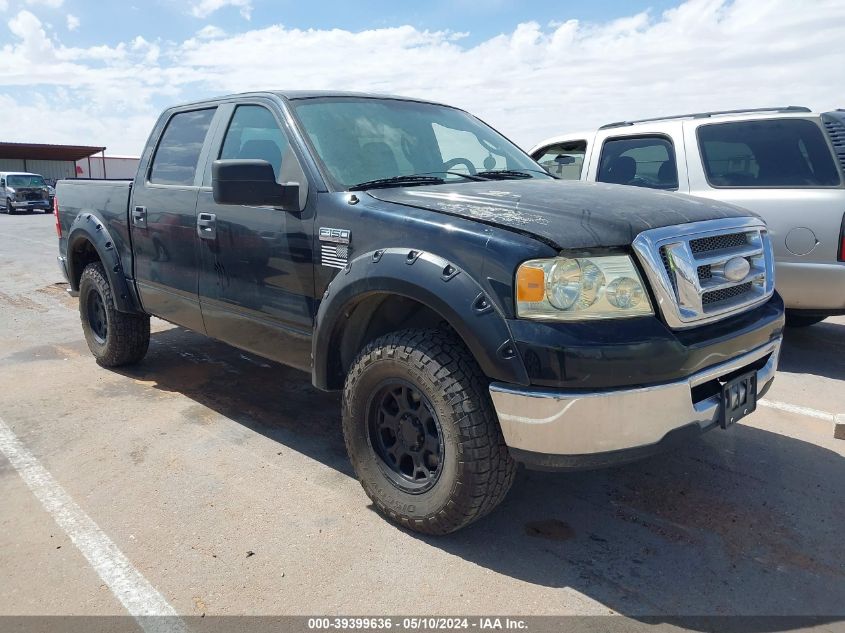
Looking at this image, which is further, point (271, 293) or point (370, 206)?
point (271, 293)

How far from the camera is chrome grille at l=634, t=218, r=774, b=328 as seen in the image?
2.47 metres

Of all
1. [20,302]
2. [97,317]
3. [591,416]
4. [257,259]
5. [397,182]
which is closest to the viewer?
[591,416]

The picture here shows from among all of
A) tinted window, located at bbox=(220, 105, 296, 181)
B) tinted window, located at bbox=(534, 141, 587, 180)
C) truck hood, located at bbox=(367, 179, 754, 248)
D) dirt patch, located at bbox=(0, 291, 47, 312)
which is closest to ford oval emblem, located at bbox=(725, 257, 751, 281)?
truck hood, located at bbox=(367, 179, 754, 248)

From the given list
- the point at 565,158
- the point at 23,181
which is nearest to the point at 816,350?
the point at 565,158

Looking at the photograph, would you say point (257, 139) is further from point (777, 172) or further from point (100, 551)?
point (777, 172)

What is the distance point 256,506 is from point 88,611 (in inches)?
33.7

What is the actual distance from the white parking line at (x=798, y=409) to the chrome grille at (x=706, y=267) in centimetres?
163

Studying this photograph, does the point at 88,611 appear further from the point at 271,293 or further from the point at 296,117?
the point at 296,117

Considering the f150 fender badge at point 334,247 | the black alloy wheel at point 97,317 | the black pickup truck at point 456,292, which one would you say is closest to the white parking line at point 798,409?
the black pickup truck at point 456,292

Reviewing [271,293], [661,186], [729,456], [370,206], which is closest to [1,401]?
[271,293]

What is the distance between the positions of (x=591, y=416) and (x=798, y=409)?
2.75 meters

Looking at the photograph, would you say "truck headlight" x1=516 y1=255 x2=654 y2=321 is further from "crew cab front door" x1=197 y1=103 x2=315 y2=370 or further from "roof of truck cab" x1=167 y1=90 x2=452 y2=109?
"roof of truck cab" x1=167 y1=90 x2=452 y2=109

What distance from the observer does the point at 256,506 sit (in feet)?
10.4

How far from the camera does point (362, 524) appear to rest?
300cm
